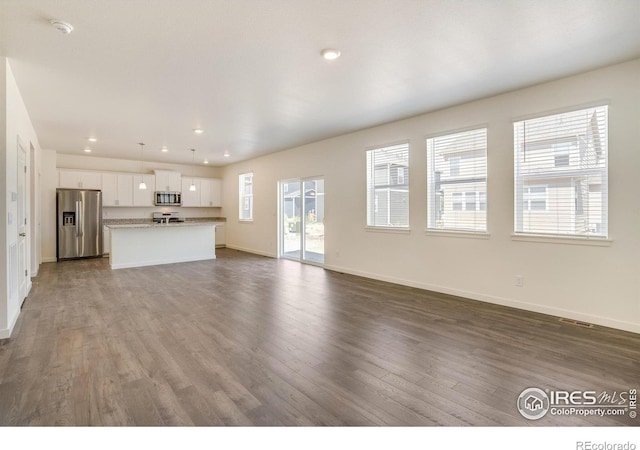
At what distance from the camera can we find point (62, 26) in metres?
2.62

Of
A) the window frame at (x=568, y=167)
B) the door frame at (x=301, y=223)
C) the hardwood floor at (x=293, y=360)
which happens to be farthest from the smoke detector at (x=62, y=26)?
the door frame at (x=301, y=223)

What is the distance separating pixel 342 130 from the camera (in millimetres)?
6152

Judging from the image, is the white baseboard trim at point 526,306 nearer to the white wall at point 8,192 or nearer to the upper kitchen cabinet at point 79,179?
the white wall at point 8,192

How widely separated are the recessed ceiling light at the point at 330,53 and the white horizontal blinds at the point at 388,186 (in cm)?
257

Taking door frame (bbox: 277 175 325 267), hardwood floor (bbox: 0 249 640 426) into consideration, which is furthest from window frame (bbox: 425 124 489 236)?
door frame (bbox: 277 175 325 267)

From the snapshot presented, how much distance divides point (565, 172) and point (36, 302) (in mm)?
6906

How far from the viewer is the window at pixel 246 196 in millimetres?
9812

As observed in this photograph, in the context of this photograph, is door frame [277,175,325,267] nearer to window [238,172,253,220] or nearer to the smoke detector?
window [238,172,253,220]

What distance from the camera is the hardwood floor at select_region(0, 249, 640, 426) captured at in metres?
2.01

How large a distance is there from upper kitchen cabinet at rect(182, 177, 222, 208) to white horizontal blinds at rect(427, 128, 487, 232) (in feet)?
25.0

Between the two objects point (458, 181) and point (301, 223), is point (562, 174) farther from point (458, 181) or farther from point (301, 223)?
Answer: point (301, 223)

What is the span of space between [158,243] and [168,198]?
2.65 m
